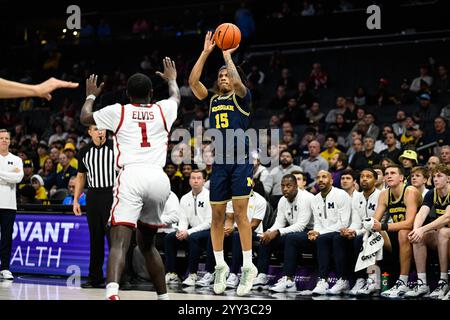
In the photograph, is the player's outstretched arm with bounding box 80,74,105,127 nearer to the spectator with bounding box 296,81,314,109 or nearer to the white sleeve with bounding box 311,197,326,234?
the white sleeve with bounding box 311,197,326,234

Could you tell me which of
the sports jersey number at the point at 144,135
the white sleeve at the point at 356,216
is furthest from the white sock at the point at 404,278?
the sports jersey number at the point at 144,135

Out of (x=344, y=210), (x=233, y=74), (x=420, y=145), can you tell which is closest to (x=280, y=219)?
(x=344, y=210)

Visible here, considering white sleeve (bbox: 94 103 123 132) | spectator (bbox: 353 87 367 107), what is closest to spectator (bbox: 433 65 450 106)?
spectator (bbox: 353 87 367 107)

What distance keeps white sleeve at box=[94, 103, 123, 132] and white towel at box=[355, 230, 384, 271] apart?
12.3 ft

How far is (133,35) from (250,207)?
45.6 feet

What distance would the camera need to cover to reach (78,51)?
22391 mm

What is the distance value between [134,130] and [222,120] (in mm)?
1660

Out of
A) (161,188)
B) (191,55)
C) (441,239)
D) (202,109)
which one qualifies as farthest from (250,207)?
(191,55)

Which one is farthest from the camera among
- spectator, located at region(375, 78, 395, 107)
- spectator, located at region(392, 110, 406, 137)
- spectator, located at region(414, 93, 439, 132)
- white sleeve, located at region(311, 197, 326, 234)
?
spectator, located at region(375, 78, 395, 107)

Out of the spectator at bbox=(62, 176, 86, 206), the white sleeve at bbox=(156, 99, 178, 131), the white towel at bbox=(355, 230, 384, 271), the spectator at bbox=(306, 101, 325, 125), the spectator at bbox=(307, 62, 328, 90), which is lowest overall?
the white towel at bbox=(355, 230, 384, 271)

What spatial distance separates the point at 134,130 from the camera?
244 inches

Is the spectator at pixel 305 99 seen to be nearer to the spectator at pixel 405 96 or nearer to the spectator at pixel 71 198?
the spectator at pixel 405 96

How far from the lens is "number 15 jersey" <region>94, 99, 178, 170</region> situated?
244 inches
